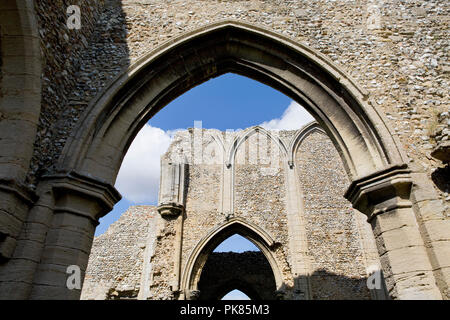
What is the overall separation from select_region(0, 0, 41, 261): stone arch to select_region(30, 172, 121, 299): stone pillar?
303 mm

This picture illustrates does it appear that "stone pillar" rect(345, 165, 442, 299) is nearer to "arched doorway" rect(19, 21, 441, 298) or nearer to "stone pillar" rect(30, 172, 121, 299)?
"arched doorway" rect(19, 21, 441, 298)

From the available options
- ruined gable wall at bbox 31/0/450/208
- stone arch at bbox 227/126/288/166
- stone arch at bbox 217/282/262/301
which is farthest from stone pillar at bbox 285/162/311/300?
ruined gable wall at bbox 31/0/450/208

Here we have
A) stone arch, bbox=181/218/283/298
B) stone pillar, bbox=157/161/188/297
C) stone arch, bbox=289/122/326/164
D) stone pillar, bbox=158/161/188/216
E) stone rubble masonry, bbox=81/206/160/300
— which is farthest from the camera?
stone arch, bbox=289/122/326/164

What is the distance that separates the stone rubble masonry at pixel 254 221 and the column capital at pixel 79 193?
24.9 ft

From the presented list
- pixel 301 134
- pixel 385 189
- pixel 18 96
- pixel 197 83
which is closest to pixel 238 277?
pixel 301 134

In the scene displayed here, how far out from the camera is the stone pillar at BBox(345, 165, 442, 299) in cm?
320

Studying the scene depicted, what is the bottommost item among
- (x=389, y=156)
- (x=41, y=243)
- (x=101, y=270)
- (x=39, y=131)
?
(x=41, y=243)

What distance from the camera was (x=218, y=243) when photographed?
38.7 ft

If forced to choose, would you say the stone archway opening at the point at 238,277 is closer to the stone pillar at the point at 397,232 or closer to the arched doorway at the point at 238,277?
the arched doorway at the point at 238,277
